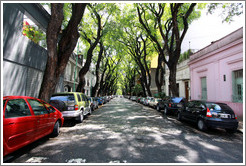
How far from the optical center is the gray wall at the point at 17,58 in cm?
820

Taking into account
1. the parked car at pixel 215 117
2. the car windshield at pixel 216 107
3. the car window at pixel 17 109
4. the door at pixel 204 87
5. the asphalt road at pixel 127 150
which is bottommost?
the asphalt road at pixel 127 150

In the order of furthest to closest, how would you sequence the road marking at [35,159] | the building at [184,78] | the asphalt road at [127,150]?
the building at [184,78] → the asphalt road at [127,150] → the road marking at [35,159]

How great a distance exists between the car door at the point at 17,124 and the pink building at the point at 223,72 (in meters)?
12.4

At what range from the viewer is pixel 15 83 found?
9.23 meters

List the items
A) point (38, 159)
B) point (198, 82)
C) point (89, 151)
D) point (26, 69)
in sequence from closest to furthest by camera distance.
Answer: point (38, 159)
point (89, 151)
point (26, 69)
point (198, 82)

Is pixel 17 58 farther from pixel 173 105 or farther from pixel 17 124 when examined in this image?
pixel 173 105

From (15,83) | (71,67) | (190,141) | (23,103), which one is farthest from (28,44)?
(71,67)

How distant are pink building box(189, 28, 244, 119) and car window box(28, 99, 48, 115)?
1206 cm

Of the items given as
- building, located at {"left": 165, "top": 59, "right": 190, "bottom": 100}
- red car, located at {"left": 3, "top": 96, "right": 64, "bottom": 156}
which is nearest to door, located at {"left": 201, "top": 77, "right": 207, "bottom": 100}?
building, located at {"left": 165, "top": 59, "right": 190, "bottom": 100}

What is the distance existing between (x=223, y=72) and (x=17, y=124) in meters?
14.4

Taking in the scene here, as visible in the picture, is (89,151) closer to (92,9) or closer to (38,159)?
(38,159)

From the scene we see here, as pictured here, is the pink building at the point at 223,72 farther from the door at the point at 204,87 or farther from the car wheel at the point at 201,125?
the car wheel at the point at 201,125

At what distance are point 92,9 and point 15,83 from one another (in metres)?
8.87

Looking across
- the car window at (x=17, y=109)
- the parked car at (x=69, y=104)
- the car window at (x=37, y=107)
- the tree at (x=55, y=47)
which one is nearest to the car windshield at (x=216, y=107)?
the parked car at (x=69, y=104)
